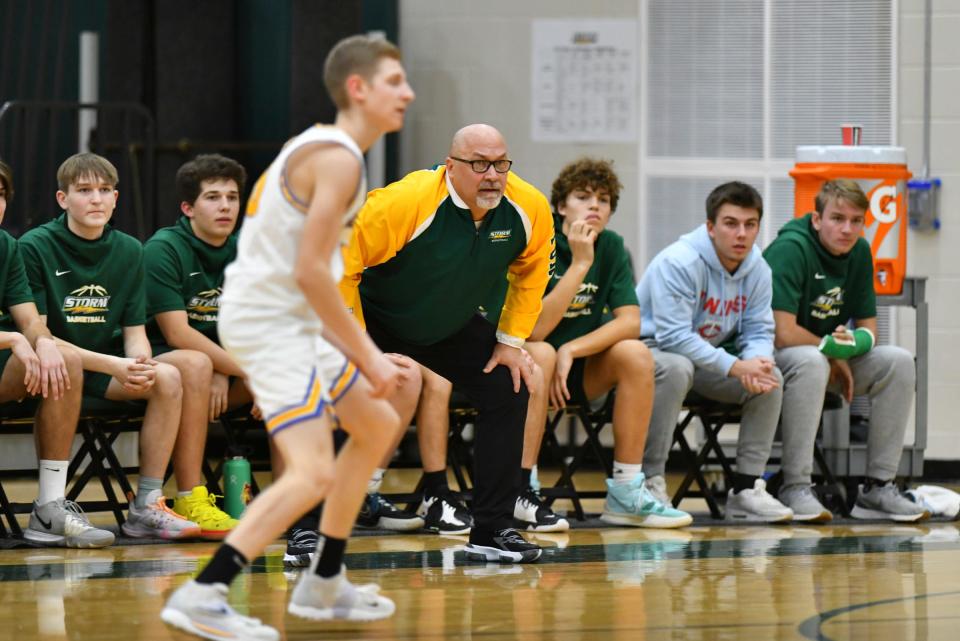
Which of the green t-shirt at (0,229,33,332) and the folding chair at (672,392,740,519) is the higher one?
the green t-shirt at (0,229,33,332)

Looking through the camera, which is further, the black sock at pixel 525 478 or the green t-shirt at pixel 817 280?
the green t-shirt at pixel 817 280

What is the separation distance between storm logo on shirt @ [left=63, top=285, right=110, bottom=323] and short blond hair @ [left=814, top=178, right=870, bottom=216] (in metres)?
2.57

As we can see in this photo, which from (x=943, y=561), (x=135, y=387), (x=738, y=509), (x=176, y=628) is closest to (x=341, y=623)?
(x=176, y=628)

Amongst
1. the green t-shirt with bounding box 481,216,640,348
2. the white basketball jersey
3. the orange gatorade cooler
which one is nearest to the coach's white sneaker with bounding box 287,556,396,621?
the white basketball jersey

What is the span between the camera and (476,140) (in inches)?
152

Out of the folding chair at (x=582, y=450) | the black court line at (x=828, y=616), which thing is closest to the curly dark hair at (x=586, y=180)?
the folding chair at (x=582, y=450)

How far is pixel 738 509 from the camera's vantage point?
5078 millimetres

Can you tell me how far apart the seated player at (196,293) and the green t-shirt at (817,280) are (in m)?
1.99

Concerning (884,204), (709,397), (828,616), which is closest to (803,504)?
(709,397)

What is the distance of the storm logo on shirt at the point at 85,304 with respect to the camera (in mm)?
4594

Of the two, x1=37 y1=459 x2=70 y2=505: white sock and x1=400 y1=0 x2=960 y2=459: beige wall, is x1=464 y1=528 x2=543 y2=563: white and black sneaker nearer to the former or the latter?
x1=37 y1=459 x2=70 y2=505: white sock

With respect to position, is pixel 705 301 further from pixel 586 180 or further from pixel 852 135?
Result: pixel 852 135

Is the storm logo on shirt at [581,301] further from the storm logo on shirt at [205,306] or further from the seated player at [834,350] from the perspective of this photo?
the storm logo on shirt at [205,306]

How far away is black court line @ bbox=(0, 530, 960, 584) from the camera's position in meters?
3.90
